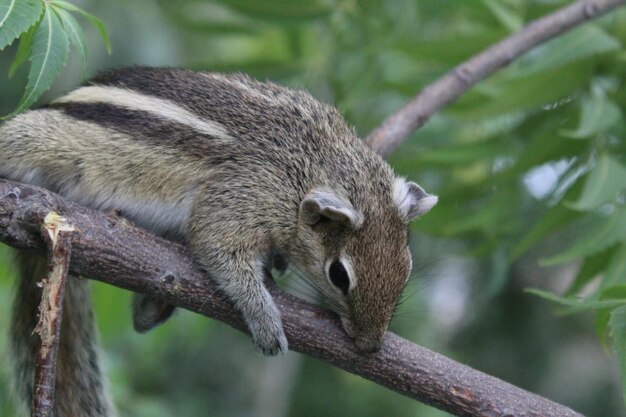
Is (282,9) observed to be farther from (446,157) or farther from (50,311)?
(50,311)

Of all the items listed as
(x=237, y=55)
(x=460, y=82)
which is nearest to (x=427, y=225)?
(x=460, y=82)

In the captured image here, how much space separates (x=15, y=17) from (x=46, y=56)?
121mm

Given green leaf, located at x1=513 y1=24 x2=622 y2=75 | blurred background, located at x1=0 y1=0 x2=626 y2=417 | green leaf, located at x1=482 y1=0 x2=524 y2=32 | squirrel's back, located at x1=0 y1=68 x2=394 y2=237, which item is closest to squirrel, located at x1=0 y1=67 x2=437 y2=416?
squirrel's back, located at x1=0 y1=68 x2=394 y2=237

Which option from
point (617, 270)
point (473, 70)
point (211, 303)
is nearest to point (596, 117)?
point (473, 70)

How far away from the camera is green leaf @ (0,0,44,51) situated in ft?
7.37

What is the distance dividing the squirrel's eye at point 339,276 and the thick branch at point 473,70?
669 millimetres

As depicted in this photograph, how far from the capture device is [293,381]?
5.84m

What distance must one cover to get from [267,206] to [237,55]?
3563mm

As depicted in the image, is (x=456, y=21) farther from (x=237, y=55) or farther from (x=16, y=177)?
(x=16, y=177)

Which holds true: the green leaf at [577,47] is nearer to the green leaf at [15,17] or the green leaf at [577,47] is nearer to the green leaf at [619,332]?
the green leaf at [619,332]

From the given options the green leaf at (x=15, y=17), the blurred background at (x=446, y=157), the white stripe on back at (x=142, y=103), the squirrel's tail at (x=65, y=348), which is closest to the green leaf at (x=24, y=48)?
the green leaf at (x=15, y=17)

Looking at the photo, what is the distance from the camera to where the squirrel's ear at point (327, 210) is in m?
2.97

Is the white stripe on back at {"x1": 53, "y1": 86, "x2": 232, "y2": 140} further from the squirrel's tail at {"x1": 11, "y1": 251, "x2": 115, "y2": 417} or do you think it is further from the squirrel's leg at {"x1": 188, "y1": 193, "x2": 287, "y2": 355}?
the squirrel's tail at {"x1": 11, "y1": 251, "x2": 115, "y2": 417}

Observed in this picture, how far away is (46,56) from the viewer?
7.67ft
